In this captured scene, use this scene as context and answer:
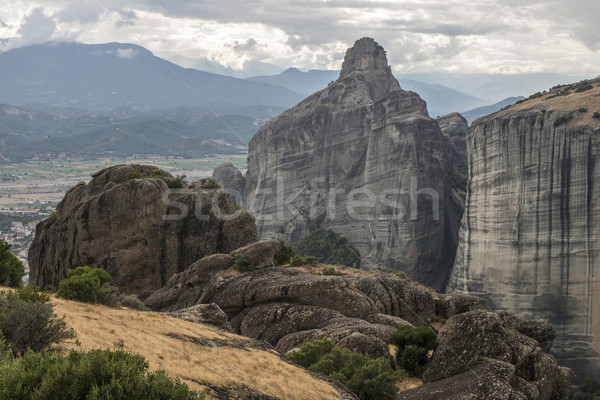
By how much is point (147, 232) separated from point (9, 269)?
13.2m

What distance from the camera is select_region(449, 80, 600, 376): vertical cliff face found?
177ft

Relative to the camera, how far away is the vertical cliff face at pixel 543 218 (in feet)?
177

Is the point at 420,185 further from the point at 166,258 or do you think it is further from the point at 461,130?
the point at 166,258

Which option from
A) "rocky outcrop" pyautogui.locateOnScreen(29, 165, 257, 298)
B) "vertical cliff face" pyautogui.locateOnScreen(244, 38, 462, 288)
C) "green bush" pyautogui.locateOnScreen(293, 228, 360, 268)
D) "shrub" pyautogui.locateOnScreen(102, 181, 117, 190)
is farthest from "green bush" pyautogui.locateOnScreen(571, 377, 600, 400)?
"shrub" pyautogui.locateOnScreen(102, 181, 117, 190)

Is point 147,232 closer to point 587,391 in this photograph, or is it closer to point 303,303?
point 303,303

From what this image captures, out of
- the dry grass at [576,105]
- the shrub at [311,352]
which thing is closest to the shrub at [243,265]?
the shrub at [311,352]

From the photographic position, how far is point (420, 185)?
78.2 meters

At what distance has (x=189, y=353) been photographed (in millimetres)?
14102

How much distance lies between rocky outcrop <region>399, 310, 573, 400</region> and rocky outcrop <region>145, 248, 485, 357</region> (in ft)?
8.41

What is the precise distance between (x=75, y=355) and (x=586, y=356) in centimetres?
5655

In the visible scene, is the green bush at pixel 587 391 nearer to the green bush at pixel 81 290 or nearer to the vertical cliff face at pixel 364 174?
the vertical cliff face at pixel 364 174

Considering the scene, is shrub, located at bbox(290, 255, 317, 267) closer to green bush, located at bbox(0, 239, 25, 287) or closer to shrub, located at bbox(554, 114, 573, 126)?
green bush, located at bbox(0, 239, 25, 287)

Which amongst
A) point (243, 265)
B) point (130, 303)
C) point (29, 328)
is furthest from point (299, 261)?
point (29, 328)

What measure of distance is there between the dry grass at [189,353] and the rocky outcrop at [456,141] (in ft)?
248
